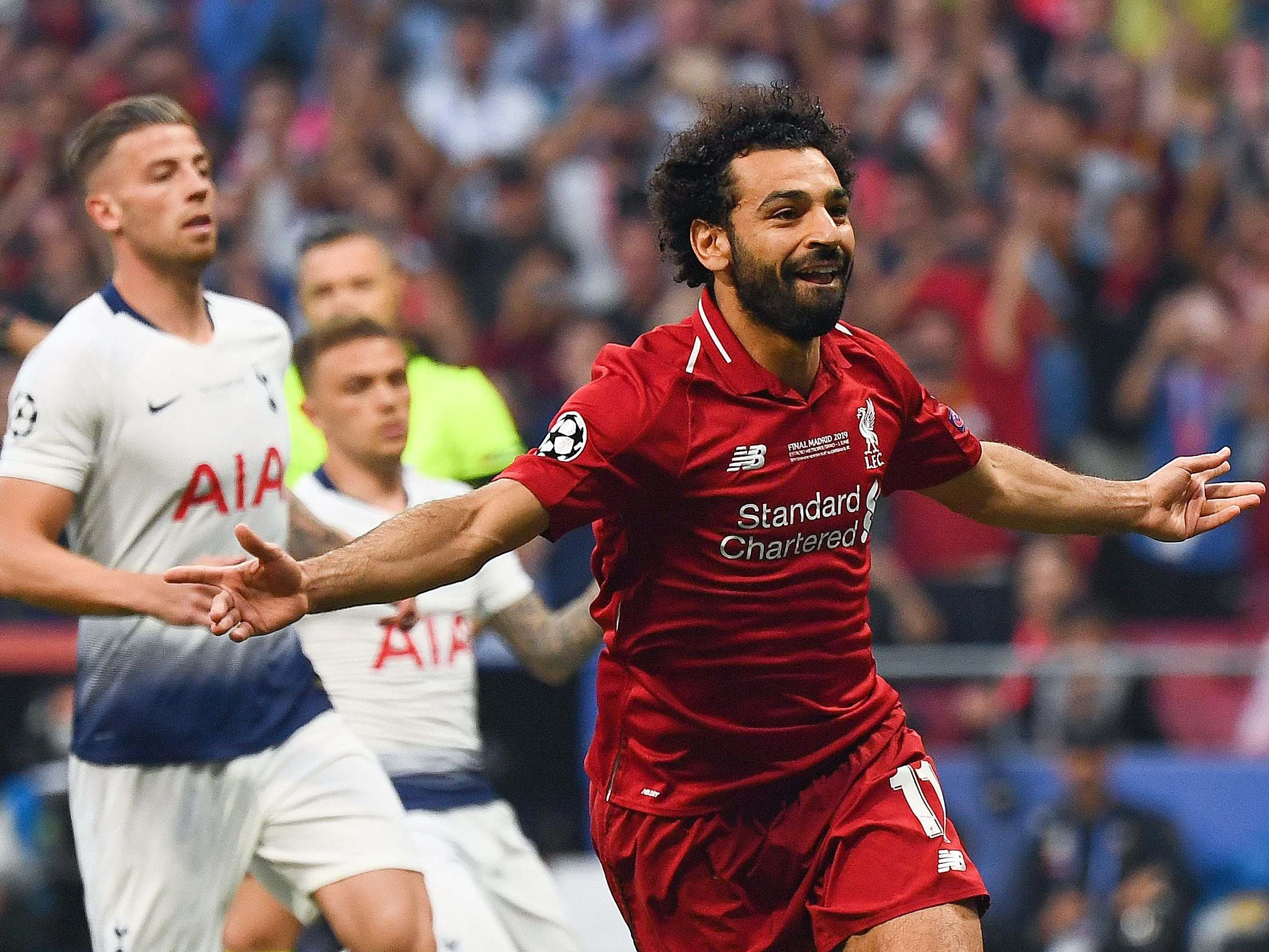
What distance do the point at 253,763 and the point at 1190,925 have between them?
5279mm

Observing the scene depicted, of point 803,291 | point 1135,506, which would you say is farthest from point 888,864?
point 803,291

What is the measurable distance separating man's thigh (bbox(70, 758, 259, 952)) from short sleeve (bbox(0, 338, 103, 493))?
2.83 feet

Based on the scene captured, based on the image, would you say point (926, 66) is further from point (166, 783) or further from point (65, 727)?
point (166, 783)

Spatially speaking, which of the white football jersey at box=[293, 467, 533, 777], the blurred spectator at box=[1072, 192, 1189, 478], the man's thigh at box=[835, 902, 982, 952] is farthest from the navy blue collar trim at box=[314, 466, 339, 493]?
the blurred spectator at box=[1072, 192, 1189, 478]

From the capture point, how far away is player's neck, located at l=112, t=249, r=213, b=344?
214 inches

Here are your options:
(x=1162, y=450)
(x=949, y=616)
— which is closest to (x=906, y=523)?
(x=949, y=616)

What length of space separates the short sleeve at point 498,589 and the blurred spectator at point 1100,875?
376 centimetres

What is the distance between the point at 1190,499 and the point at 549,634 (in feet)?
6.60

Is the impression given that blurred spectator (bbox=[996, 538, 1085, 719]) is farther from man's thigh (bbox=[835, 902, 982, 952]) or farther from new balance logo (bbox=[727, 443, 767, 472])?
new balance logo (bbox=[727, 443, 767, 472])

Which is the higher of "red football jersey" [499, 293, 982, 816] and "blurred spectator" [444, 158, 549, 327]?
"blurred spectator" [444, 158, 549, 327]

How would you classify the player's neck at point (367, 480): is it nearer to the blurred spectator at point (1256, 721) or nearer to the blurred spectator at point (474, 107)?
the blurred spectator at point (1256, 721)

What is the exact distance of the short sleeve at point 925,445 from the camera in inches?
192

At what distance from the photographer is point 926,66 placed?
12406 millimetres

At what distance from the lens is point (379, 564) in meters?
3.99
